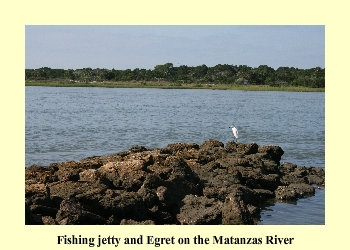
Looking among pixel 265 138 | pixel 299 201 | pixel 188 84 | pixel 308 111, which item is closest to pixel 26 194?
pixel 299 201

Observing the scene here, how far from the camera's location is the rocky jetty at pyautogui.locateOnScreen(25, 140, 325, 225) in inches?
389

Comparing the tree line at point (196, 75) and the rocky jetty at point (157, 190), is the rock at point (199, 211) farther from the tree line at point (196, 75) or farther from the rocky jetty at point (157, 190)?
the tree line at point (196, 75)

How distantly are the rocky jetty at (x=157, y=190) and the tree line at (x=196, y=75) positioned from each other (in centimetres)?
7371

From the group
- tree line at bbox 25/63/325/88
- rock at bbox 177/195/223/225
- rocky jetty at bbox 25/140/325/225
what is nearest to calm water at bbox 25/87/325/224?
rocky jetty at bbox 25/140/325/225

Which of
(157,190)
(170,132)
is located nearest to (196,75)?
(170,132)

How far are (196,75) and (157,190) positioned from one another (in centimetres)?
10423

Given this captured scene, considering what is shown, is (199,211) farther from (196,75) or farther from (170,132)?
(196,75)

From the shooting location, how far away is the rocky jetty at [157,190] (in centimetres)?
989

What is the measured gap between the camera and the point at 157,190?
10891 mm

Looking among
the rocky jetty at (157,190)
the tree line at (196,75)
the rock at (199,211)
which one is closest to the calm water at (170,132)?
the rocky jetty at (157,190)

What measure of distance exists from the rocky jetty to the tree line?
73.7m

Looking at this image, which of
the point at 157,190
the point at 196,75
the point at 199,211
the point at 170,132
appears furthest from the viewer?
the point at 196,75

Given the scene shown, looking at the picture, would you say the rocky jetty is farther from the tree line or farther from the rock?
the tree line

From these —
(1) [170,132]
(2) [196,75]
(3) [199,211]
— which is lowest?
(3) [199,211]
